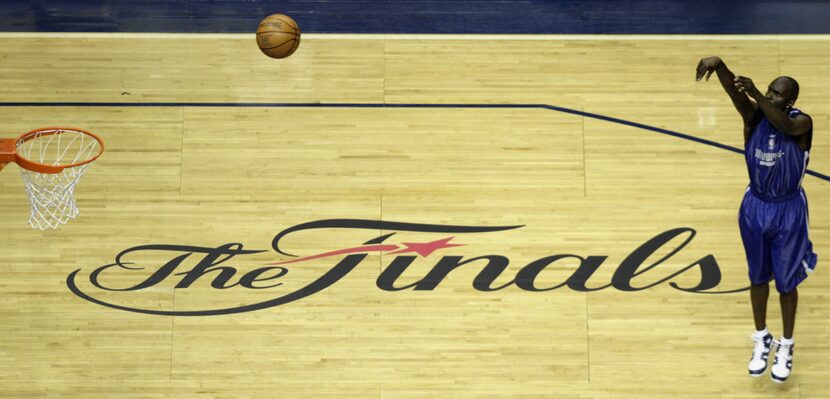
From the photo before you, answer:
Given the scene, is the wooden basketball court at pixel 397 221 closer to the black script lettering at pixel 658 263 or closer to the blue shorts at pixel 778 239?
the black script lettering at pixel 658 263

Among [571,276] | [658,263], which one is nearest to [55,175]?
[571,276]

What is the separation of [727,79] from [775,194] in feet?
2.54

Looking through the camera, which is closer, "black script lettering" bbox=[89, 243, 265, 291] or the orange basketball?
the orange basketball

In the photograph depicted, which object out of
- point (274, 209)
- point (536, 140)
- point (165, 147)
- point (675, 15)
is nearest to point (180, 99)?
point (165, 147)

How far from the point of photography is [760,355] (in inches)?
242

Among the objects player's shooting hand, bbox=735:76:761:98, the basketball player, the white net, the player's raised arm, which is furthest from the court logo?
player's shooting hand, bbox=735:76:761:98

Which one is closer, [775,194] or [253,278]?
[775,194]

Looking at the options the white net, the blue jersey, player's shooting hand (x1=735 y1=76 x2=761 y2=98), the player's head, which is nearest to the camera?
player's shooting hand (x1=735 y1=76 x2=761 y2=98)

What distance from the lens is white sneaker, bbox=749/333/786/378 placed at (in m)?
6.12

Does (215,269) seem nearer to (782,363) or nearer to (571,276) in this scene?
(571,276)

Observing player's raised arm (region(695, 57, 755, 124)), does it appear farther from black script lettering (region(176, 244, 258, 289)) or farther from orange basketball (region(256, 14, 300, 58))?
black script lettering (region(176, 244, 258, 289))

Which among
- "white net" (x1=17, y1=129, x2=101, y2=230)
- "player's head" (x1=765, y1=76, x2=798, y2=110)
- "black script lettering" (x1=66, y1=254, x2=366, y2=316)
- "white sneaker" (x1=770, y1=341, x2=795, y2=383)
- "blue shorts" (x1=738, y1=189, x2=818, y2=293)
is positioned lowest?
"white sneaker" (x1=770, y1=341, x2=795, y2=383)

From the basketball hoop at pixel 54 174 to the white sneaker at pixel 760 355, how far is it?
373 cm

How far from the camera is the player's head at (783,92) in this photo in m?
5.27
